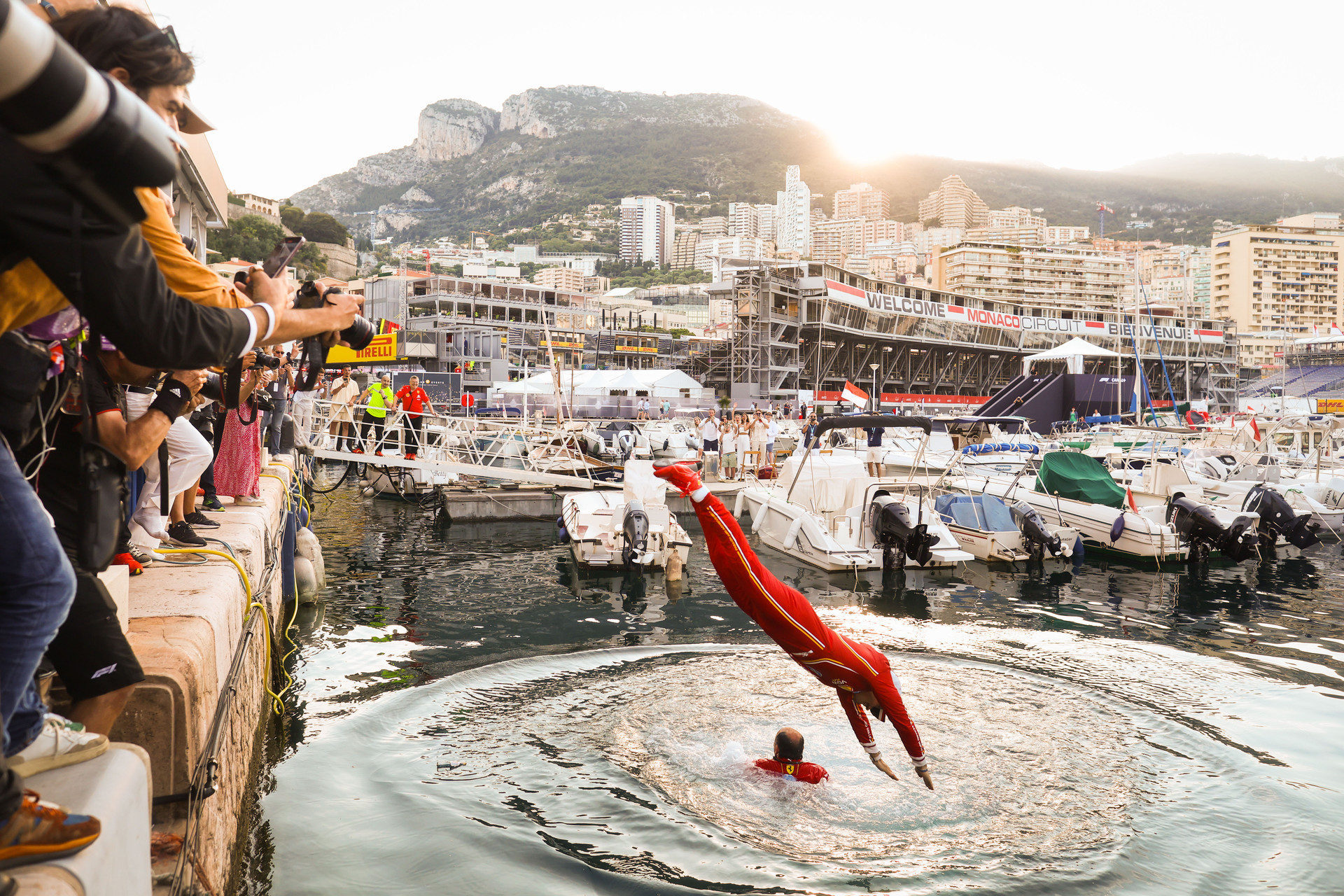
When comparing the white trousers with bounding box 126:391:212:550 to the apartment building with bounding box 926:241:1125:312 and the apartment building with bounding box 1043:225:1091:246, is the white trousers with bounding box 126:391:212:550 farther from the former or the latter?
the apartment building with bounding box 1043:225:1091:246

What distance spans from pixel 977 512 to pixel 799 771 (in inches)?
494

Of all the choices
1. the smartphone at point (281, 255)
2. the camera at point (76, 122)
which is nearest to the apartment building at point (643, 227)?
the smartphone at point (281, 255)

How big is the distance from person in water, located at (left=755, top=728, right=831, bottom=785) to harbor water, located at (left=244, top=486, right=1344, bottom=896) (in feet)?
0.33

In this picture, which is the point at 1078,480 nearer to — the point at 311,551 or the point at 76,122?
the point at 311,551

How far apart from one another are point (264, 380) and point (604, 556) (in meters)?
6.59

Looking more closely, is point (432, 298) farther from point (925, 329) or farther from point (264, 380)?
point (264, 380)

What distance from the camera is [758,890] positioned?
17.0ft

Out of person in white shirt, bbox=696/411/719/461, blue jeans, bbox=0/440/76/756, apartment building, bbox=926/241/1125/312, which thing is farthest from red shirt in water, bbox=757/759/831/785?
apartment building, bbox=926/241/1125/312

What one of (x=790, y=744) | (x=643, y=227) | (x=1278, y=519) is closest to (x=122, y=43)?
(x=790, y=744)

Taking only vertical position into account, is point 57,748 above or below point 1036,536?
above

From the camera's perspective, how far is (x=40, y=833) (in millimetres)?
2051

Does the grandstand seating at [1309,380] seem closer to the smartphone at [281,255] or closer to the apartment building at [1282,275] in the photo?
the apartment building at [1282,275]

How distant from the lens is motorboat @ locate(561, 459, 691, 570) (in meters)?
15.1

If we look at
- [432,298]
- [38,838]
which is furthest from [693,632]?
[432,298]
